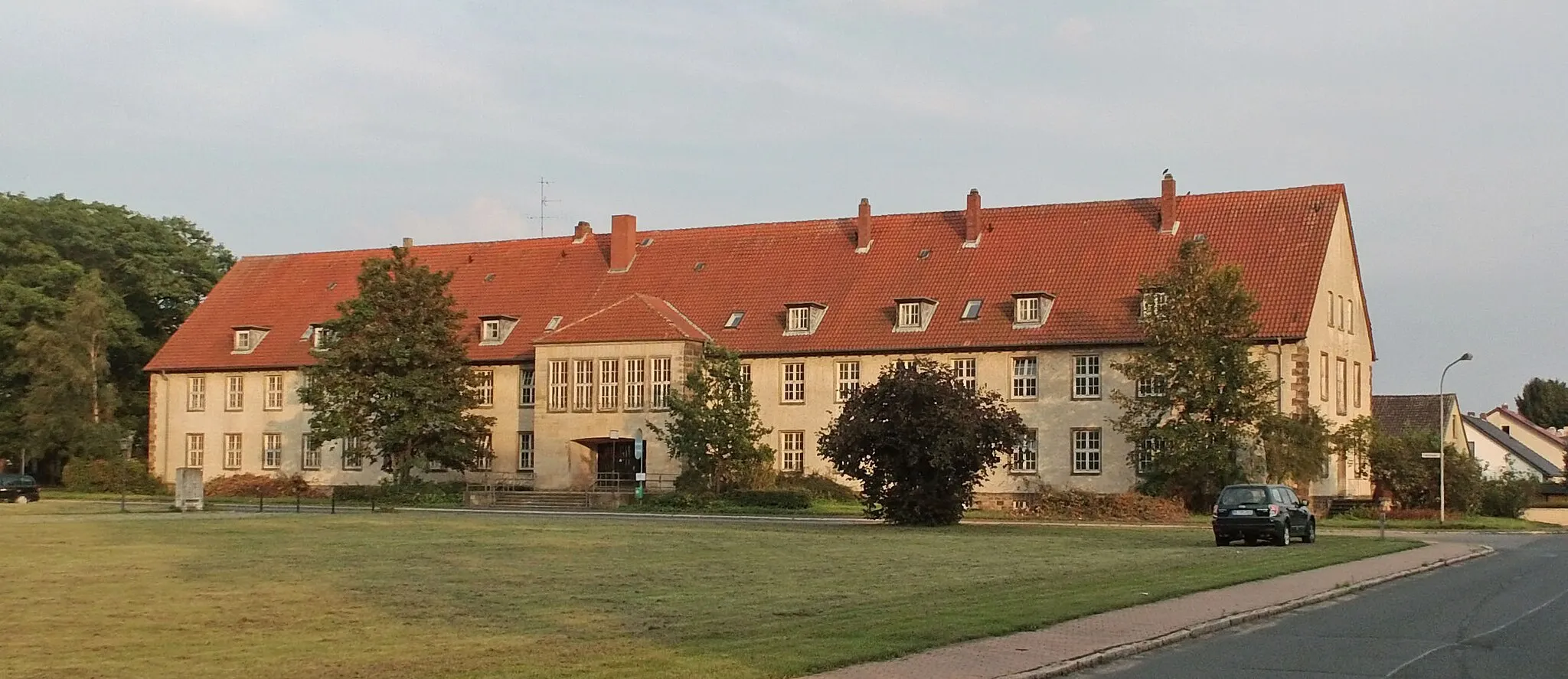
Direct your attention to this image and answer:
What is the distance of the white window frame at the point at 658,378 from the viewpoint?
203 ft

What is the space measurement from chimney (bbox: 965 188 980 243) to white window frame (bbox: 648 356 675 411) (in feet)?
44.3

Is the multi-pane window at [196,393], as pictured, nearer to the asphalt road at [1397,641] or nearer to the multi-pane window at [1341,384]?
the multi-pane window at [1341,384]

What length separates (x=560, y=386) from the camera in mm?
64062

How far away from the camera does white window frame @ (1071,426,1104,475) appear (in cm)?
5794

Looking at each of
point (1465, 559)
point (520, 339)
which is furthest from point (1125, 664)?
point (520, 339)

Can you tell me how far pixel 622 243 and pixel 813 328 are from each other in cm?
1234

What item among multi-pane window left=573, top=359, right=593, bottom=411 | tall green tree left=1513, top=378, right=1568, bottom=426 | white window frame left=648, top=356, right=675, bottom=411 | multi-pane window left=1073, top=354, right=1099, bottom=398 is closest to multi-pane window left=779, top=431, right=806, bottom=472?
white window frame left=648, top=356, right=675, bottom=411

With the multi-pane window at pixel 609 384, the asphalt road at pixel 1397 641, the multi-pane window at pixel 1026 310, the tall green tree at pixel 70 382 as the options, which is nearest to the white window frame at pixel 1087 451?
the multi-pane window at pixel 1026 310

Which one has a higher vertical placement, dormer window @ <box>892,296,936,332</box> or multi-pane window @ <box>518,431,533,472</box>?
dormer window @ <box>892,296,936,332</box>

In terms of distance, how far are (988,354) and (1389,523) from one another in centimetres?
1570

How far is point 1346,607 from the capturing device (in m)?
21.2

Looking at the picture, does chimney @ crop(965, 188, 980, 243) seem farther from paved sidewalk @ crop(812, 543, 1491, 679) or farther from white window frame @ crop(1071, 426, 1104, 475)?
paved sidewalk @ crop(812, 543, 1491, 679)

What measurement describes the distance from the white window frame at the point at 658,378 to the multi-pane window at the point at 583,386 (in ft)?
9.10

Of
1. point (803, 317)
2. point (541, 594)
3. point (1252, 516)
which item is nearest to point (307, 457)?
point (803, 317)
